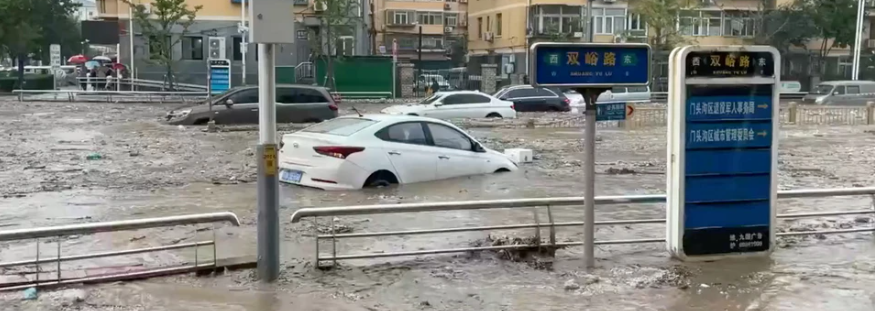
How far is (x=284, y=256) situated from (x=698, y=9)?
173 feet

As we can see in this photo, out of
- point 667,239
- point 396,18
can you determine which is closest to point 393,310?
point 667,239

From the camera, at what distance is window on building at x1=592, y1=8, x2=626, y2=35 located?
59.6 m

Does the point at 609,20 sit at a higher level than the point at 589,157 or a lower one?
higher

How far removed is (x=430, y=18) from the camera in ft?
245

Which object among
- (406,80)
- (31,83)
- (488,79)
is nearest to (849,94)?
(488,79)

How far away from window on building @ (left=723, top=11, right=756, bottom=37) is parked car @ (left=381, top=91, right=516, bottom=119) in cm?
3514

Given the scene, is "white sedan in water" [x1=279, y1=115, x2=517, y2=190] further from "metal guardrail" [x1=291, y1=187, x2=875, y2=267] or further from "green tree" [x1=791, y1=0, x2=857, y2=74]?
"green tree" [x1=791, y1=0, x2=857, y2=74]

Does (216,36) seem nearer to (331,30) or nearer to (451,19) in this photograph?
(331,30)

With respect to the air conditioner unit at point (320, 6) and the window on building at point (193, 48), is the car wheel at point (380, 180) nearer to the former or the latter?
the air conditioner unit at point (320, 6)

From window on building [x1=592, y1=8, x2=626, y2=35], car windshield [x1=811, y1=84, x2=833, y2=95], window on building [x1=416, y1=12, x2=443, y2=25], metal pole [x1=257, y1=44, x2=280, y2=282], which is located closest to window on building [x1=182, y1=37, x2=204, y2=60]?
window on building [x1=416, y1=12, x2=443, y2=25]

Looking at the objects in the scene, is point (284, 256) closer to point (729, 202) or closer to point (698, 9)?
point (729, 202)

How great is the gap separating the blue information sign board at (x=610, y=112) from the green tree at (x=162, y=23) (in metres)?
42.4

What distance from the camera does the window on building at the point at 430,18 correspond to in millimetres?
74500

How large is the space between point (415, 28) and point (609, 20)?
19255 mm
